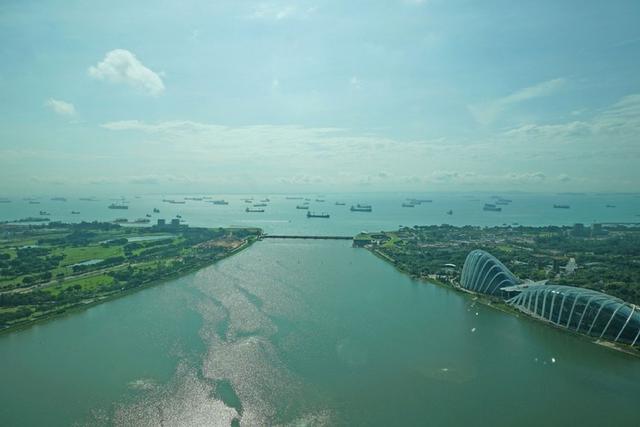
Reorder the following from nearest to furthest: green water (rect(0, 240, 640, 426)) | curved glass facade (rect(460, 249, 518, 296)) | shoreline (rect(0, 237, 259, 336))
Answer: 1. green water (rect(0, 240, 640, 426))
2. shoreline (rect(0, 237, 259, 336))
3. curved glass facade (rect(460, 249, 518, 296))

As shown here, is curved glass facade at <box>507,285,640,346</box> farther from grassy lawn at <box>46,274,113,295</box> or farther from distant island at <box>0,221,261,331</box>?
grassy lawn at <box>46,274,113,295</box>

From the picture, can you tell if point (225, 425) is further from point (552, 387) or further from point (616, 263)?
point (616, 263)

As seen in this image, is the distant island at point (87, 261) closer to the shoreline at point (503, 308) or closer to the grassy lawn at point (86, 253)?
the grassy lawn at point (86, 253)

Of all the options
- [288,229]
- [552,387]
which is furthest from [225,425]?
[288,229]

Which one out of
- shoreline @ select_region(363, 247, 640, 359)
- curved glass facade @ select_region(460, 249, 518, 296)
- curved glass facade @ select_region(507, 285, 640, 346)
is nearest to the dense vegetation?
shoreline @ select_region(363, 247, 640, 359)

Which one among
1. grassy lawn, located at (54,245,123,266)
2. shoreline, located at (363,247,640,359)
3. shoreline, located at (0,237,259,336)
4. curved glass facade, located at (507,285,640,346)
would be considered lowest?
shoreline, located at (0,237,259,336)
